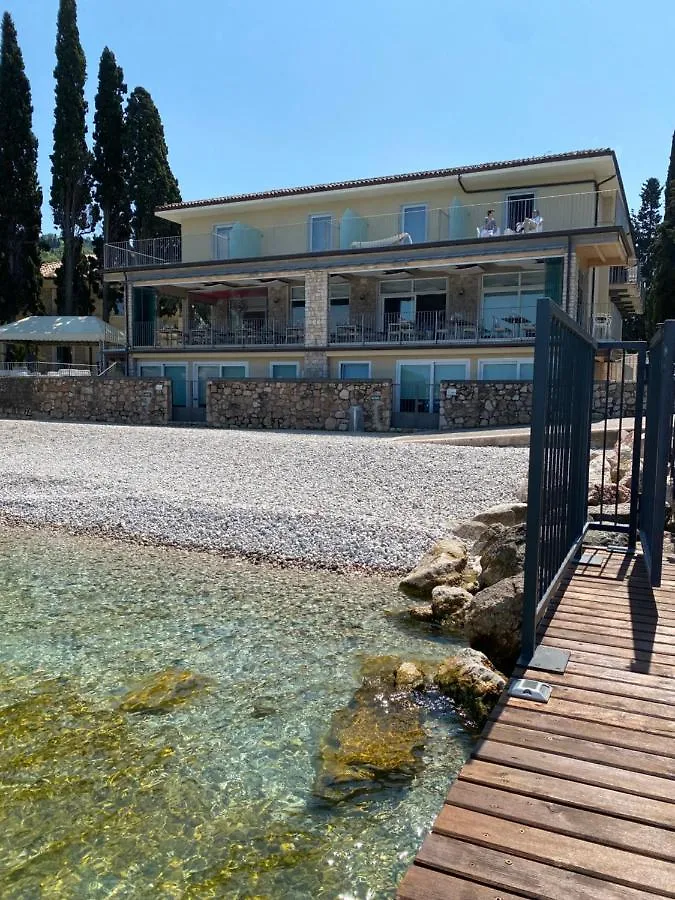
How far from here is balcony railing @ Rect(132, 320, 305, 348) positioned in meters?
26.5

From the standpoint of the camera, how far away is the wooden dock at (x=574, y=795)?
2066 mm

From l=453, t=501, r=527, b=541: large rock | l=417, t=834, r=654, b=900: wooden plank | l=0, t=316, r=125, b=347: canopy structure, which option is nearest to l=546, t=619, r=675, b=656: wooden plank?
l=417, t=834, r=654, b=900: wooden plank

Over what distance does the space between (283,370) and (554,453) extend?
22253mm

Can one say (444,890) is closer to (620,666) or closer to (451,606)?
(620,666)

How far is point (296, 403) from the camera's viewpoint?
21250 millimetres

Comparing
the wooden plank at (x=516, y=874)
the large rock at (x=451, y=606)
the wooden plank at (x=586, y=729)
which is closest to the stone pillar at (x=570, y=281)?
the large rock at (x=451, y=606)

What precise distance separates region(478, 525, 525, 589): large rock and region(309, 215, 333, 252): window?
22.0 meters

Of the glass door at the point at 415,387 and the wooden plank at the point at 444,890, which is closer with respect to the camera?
the wooden plank at the point at 444,890

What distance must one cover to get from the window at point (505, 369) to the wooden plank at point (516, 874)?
2032 cm

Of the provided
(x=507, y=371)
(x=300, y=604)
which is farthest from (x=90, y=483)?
(x=507, y=371)

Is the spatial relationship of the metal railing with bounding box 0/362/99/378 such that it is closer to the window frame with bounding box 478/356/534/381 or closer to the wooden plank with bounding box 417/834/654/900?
the window frame with bounding box 478/356/534/381

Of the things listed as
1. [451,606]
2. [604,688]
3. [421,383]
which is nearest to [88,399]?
[421,383]

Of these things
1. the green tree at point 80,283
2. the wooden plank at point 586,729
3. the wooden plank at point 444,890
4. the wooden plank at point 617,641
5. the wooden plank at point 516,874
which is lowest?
the wooden plank at point 444,890

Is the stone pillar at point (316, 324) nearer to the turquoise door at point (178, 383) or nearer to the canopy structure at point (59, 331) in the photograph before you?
the turquoise door at point (178, 383)
